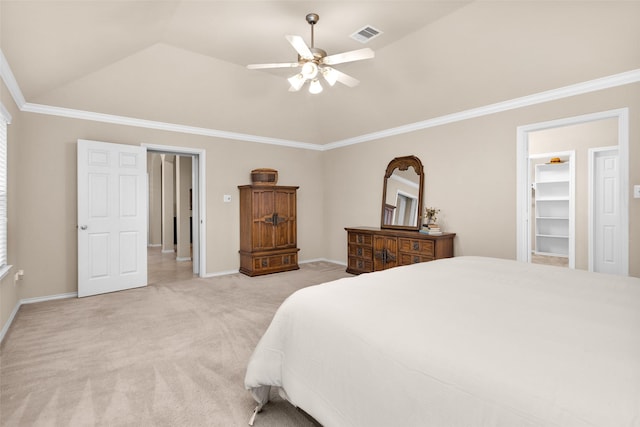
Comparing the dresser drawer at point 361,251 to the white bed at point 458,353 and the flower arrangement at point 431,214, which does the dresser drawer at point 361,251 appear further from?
the white bed at point 458,353

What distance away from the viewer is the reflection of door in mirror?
5.05 meters

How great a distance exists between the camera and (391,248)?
4.79 m

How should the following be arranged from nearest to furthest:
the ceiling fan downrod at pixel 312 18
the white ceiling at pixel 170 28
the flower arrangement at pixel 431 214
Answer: the white ceiling at pixel 170 28
the ceiling fan downrod at pixel 312 18
the flower arrangement at pixel 431 214

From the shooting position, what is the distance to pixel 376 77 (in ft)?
14.6

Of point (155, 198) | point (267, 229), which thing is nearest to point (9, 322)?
point (267, 229)

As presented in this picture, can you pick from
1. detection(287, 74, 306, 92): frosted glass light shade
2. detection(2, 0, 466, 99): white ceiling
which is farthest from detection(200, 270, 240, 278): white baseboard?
detection(287, 74, 306, 92): frosted glass light shade

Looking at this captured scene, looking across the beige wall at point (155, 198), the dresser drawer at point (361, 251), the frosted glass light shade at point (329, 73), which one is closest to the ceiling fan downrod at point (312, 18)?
the frosted glass light shade at point (329, 73)

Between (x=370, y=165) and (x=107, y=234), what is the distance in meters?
4.16

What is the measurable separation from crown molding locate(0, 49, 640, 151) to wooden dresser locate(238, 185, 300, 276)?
1.06m

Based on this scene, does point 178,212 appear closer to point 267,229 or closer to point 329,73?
point 267,229

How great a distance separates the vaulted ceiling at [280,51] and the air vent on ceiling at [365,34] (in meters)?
0.07

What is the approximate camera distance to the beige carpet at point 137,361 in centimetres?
185

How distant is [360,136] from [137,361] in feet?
15.6

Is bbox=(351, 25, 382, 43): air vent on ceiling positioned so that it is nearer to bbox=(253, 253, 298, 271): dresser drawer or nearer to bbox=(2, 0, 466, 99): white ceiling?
bbox=(2, 0, 466, 99): white ceiling
